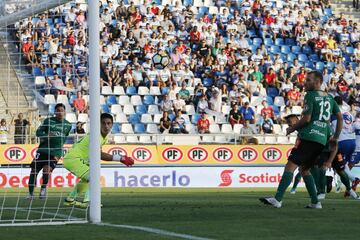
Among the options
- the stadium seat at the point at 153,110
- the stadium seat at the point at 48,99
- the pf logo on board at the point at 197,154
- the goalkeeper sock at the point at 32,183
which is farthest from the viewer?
the stadium seat at the point at 153,110

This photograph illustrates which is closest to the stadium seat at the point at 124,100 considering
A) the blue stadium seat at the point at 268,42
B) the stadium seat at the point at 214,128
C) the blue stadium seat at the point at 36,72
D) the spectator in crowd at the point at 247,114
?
the stadium seat at the point at 214,128

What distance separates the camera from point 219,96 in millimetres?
32875

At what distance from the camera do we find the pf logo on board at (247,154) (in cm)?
3094

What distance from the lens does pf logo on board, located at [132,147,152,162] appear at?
30016mm

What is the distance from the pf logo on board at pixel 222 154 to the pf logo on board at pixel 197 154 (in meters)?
0.33

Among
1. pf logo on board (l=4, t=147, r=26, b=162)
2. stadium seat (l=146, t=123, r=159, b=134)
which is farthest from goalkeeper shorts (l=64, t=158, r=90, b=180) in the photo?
stadium seat (l=146, t=123, r=159, b=134)

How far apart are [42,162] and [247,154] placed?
11046mm

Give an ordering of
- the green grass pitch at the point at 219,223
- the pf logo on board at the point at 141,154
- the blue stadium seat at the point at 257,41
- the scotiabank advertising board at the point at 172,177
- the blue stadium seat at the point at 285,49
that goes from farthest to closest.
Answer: the blue stadium seat at the point at 285,49, the blue stadium seat at the point at 257,41, the pf logo on board at the point at 141,154, the scotiabank advertising board at the point at 172,177, the green grass pitch at the point at 219,223

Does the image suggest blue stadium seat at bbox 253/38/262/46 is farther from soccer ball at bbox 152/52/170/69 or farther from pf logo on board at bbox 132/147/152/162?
pf logo on board at bbox 132/147/152/162

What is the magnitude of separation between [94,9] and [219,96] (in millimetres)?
20205

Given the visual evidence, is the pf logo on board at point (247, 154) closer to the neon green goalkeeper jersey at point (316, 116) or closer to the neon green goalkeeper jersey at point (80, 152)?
the neon green goalkeeper jersey at point (80, 152)

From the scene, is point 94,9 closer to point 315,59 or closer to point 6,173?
point 6,173

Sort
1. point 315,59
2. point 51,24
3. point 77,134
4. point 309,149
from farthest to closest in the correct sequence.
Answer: point 315,59, point 77,134, point 51,24, point 309,149

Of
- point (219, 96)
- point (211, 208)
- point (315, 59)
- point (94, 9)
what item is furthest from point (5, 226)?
point (315, 59)
